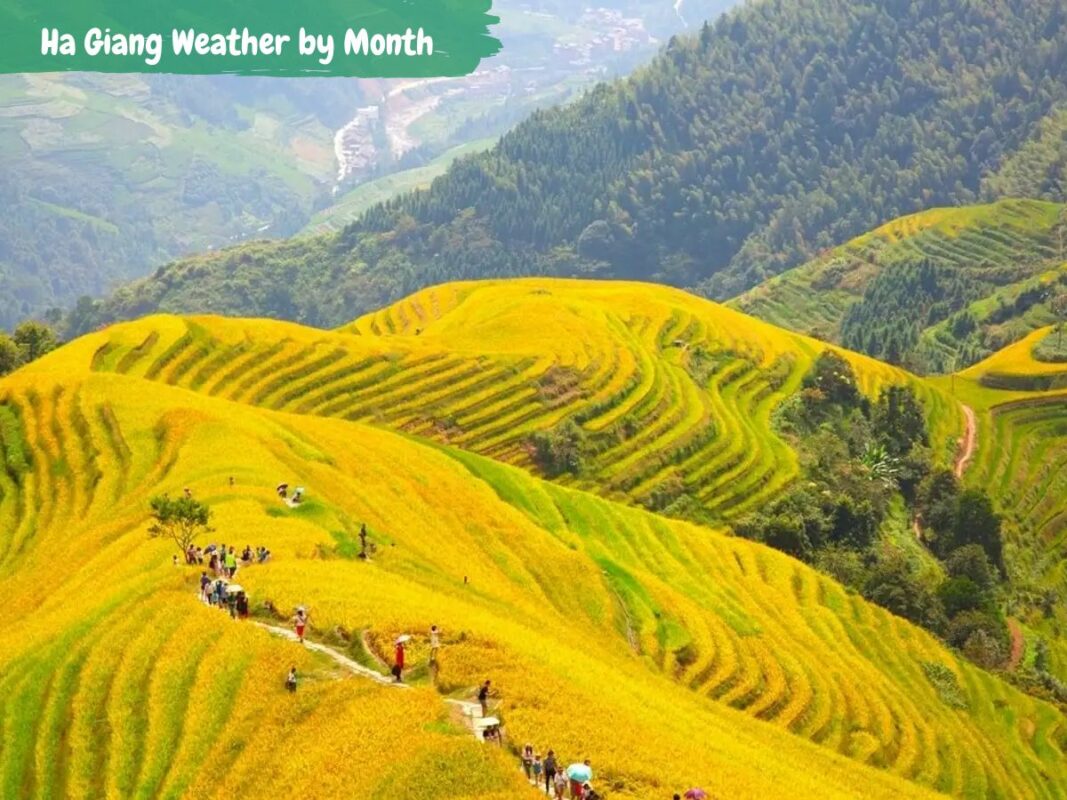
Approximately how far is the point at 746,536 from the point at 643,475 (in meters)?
9.84

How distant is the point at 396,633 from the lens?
35625 mm

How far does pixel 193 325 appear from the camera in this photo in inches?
4065

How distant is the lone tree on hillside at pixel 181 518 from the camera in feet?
140

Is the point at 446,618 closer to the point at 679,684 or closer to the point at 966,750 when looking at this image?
the point at 679,684

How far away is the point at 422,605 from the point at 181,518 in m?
9.50

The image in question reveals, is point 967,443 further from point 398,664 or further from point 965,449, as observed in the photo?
point 398,664

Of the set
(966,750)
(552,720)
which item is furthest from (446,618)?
(966,750)

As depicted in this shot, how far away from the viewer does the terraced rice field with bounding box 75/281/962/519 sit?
98.4 m

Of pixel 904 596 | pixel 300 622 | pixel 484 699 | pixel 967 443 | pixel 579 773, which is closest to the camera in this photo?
pixel 579 773

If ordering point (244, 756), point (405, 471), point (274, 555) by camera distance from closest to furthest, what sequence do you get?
point (244, 756) < point (274, 555) < point (405, 471)

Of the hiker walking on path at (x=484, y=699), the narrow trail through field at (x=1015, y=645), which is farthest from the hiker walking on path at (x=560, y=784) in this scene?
the narrow trail through field at (x=1015, y=645)

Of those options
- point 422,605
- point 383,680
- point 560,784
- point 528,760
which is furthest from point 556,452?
point 560,784

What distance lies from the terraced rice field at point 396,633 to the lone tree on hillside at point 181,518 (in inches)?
37.9

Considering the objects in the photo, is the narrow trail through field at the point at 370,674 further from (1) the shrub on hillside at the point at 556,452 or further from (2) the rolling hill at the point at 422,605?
(1) the shrub on hillside at the point at 556,452
